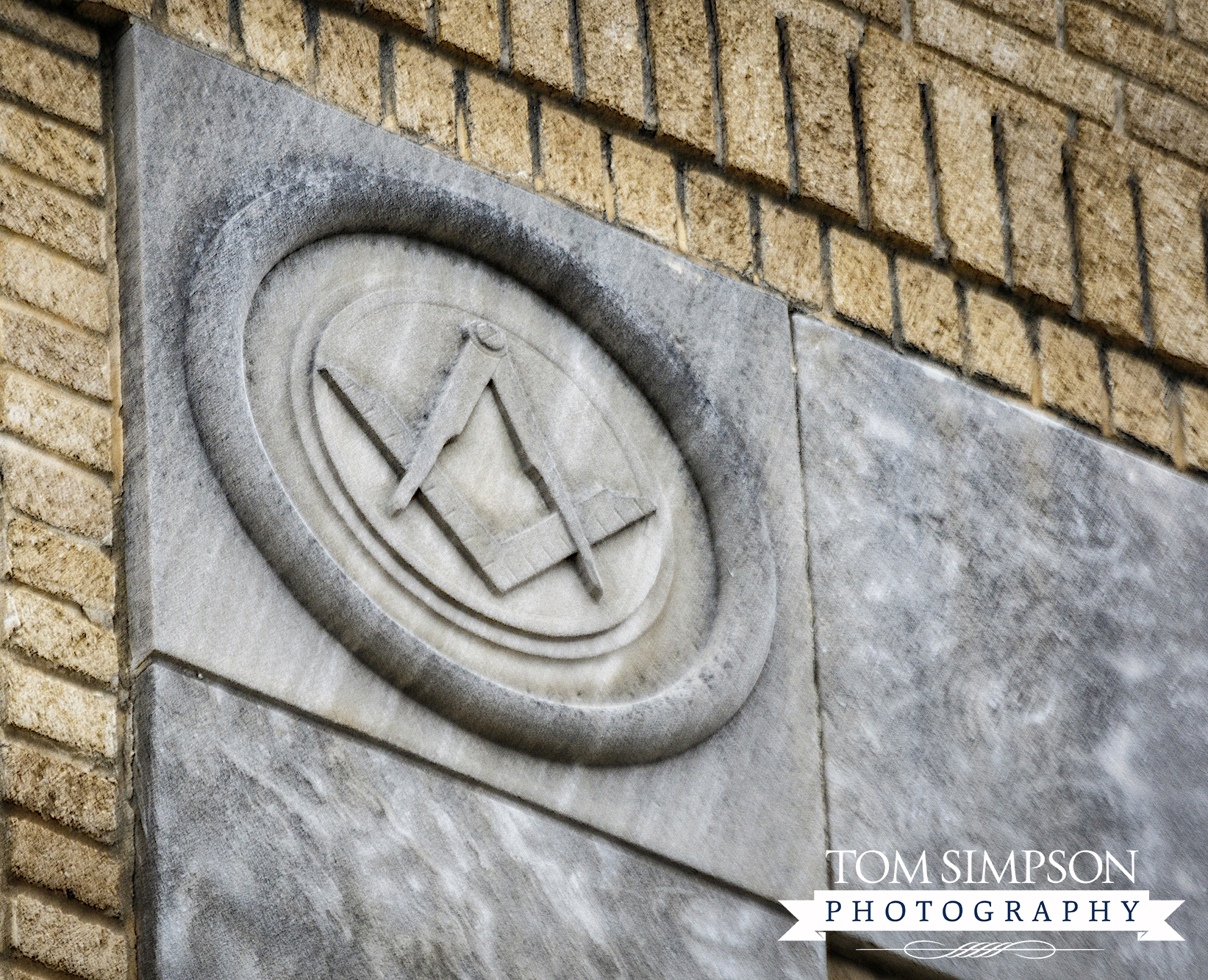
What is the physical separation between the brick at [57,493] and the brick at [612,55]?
0.98 m

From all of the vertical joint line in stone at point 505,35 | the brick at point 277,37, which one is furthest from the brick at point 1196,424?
the brick at point 277,37

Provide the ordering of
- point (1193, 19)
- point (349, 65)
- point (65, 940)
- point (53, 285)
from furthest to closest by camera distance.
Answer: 1. point (1193, 19)
2. point (349, 65)
3. point (53, 285)
4. point (65, 940)

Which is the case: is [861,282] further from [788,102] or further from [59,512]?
[59,512]

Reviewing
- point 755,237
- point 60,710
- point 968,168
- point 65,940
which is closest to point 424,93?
point 755,237

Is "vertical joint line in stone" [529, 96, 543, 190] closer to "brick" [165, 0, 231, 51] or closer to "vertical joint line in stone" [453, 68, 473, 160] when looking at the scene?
"vertical joint line in stone" [453, 68, 473, 160]

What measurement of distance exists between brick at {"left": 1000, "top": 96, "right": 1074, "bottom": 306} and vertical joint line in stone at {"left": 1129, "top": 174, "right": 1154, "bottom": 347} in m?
0.14

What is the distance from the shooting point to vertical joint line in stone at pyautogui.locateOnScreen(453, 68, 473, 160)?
8.65 feet

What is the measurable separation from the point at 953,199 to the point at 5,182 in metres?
1.44

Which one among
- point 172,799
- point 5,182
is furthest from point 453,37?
point 172,799

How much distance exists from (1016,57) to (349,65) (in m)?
1.21

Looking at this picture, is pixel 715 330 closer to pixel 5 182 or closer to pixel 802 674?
pixel 802 674

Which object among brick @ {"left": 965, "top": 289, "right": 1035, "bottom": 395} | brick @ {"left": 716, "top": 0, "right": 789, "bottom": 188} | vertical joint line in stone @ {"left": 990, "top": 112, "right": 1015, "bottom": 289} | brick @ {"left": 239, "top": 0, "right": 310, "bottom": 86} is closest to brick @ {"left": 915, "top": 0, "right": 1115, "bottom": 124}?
vertical joint line in stone @ {"left": 990, "top": 112, "right": 1015, "bottom": 289}

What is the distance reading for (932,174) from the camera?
3055 millimetres

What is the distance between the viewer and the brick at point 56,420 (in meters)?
2.11
